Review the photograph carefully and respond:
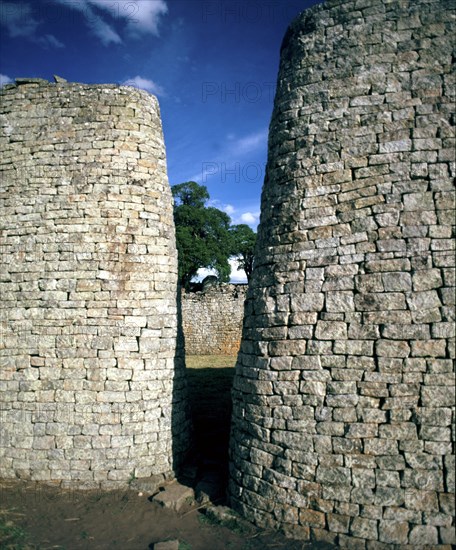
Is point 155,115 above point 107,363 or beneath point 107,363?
above

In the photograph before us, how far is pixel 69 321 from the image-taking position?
5.55m

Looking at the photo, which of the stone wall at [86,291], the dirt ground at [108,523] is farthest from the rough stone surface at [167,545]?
the stone wall at [86,291]

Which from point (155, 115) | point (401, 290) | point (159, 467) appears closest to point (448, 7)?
point (401, 290)

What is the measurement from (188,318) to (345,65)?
15755mm

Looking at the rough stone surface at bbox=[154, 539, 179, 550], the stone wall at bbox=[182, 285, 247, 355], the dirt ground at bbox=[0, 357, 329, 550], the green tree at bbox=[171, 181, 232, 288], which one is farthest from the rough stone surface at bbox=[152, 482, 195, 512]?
the green tree at bbox=[171, 181, 232, 288]

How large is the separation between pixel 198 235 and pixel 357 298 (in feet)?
101

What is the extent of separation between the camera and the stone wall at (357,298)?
381 centimetres

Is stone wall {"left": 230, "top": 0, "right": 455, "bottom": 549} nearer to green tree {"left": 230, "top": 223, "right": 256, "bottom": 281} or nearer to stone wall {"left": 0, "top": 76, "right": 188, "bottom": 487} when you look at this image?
stone wall {"left": 0, "top": 76, "right": 188, "bottom": 487}

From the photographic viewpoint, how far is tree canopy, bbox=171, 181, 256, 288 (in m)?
32.1

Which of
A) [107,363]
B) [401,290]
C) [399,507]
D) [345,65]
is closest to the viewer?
[399,507]

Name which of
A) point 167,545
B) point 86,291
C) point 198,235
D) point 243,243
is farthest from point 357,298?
point 243,243

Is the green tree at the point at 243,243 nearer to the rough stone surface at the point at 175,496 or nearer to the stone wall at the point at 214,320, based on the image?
the stone wall at the point at 214,320

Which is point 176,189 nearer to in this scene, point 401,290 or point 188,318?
point 188,318

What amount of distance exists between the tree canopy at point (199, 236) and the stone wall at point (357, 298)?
2732 centimetres
